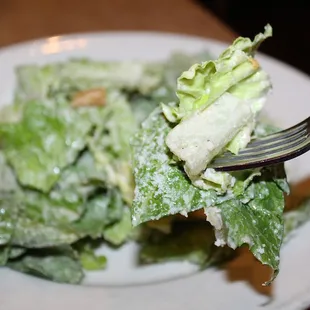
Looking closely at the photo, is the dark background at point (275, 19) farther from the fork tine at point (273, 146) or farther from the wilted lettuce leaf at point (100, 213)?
the fork tine at point (273, 146)

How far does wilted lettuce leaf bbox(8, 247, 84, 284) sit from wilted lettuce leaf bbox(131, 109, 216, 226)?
0.79 ft

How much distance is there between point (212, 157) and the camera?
0.87m

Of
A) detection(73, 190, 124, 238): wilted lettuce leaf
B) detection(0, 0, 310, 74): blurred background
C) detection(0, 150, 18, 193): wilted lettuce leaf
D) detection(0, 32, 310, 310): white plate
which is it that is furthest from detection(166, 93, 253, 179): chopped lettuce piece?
detection(0, 0, 310, 74): blurred background

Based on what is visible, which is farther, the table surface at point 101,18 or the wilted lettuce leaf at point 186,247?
the table surface at point 101,18

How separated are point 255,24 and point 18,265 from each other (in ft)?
6.39

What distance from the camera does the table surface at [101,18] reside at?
175cm

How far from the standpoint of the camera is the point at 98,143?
132 centimetres

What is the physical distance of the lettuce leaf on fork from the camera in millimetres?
854

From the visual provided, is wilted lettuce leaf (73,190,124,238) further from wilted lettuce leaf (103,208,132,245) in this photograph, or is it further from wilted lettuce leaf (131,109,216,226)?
wilted lettuce leaf (131,109,216,226)

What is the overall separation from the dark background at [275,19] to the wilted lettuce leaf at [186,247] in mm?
1558

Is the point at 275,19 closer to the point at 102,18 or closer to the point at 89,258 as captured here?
the point at 102,18

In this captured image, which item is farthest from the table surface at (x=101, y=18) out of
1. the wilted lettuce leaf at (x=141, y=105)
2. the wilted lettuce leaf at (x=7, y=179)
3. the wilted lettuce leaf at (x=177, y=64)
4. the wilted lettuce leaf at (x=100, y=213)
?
the wilted lettuce leaf at (x=100, y=213)

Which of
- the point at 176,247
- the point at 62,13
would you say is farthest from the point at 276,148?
the point at 62,13

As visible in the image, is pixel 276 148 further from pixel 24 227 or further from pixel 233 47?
pixel 24 227
